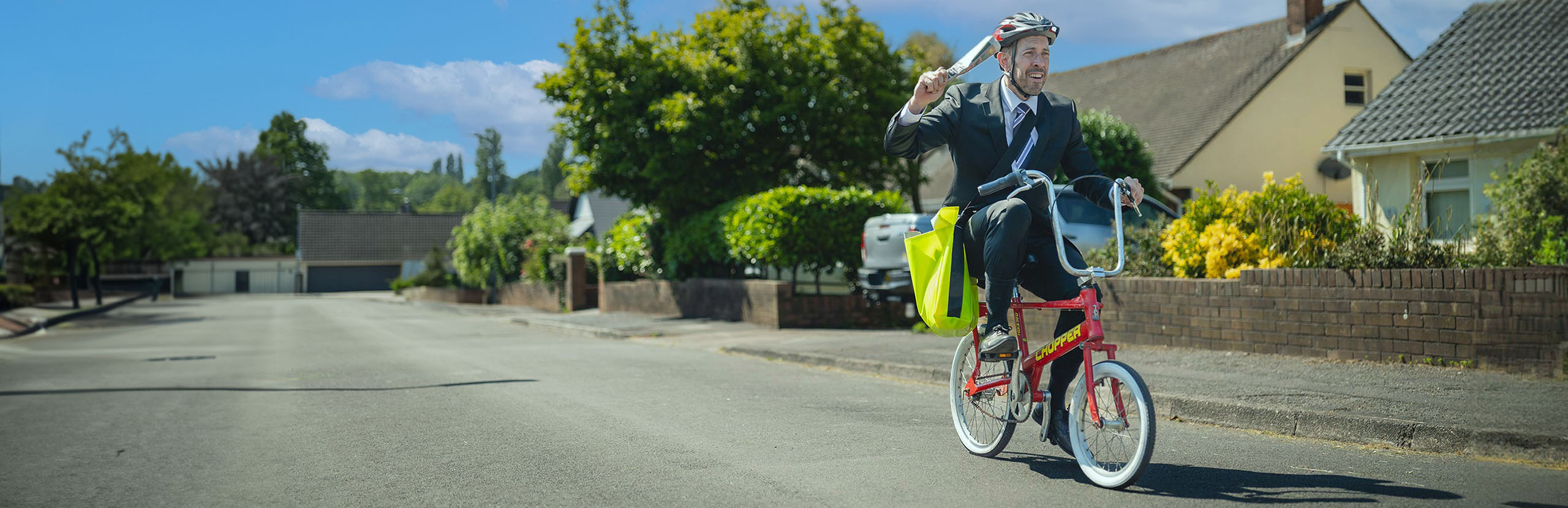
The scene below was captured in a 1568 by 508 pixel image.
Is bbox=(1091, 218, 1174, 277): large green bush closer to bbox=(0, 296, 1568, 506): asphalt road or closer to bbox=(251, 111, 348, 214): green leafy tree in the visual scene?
bbox=(0, 296, 1568, 506): asphalt road

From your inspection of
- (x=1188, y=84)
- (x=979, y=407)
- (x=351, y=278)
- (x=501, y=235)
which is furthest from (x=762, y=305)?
(x=351, y=278)

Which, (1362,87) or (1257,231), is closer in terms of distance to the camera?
(1257,231)

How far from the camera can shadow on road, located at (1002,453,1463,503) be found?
391 cm

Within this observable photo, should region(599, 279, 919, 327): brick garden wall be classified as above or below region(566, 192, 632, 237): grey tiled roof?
below

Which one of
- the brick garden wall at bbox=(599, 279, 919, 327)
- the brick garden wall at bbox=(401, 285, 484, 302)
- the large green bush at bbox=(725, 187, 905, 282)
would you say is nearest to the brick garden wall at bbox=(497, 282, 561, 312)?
the brick garden wall at bbox=(401, 285, 484, 302)

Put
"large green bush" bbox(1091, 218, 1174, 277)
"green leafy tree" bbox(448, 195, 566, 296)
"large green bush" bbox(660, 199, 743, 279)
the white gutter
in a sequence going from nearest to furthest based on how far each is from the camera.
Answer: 1. "large green bush" bbox(1091, 218, 1174, 277)
2. the white gutter
3. "large green bush" bbox(660, 199, 743, 279)
4. "green leafy tree" bbox(448, 195, 566, 296)

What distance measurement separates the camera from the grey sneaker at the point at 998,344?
4.23m

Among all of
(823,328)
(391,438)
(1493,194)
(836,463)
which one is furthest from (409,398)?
(1493,194)

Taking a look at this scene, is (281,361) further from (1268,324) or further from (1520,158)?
(1520,158)

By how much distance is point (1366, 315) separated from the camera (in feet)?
25.9

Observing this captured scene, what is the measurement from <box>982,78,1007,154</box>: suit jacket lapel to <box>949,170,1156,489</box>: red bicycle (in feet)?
0.81

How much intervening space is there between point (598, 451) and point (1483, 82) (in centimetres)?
1570

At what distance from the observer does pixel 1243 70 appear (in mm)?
24031

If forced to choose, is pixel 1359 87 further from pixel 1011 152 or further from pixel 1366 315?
pixel 1011 152
